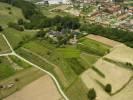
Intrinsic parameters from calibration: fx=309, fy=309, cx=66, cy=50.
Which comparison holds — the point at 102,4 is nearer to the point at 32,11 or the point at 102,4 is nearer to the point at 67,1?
the point at 67,1

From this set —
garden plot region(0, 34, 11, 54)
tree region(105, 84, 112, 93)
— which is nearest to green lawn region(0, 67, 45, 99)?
garden plot region(0, 34, 11, 54)

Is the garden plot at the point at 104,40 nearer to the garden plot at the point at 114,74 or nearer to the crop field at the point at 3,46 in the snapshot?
the garden plot at the point at 114,74

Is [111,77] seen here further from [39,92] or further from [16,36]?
[16,36]

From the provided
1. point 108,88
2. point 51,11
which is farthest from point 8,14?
point 108,88

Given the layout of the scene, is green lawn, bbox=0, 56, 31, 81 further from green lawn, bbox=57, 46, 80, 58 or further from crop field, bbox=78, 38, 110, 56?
crop field, bbox=78, 38, 110, 56

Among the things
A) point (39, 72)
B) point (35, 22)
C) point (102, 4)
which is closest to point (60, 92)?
point (39, 72)

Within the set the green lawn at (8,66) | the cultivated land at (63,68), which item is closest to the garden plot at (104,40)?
the cultivated land at (63,68)

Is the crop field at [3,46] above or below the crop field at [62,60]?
above
